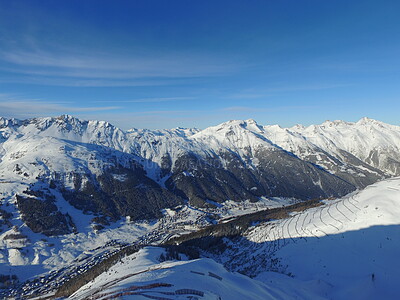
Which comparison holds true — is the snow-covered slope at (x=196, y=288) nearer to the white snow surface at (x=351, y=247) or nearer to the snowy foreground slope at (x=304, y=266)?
the snowy foreground slope at (x=304, y=266)

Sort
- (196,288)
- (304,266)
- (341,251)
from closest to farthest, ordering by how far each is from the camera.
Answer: (196,288) < (341,251) < (304,266)

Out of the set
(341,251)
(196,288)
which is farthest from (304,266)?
(196,288)

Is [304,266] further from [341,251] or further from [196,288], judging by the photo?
[196,288]

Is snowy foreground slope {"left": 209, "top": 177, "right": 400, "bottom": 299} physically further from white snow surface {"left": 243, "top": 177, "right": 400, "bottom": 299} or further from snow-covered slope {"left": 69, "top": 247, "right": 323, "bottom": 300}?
snow-covered slope {"left": 69, "top": 247, "right": 323, "bottom": 300}

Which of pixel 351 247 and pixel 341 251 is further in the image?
pixel 351 247

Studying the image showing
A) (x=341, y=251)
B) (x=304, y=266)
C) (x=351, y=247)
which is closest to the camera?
(x=341, y=251)

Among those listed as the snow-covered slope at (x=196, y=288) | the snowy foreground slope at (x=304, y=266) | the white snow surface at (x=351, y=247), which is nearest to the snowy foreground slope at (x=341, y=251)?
the white snow surface at (x=351, y=247)

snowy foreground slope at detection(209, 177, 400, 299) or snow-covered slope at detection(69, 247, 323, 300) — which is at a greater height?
snow-covered slope at detection(69, 247, 323, 300)

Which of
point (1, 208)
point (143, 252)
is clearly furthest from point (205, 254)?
point (1, 208)

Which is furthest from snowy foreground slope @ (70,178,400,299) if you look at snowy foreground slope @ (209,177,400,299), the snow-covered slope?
snowy foreground slope @ (209,177,400,299)

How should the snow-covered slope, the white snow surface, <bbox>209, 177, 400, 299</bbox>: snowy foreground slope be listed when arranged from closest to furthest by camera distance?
the snow-covered slope → the white snow surface → <bbox>209, 177, 400, 299</bbox>: snowy foreground slope

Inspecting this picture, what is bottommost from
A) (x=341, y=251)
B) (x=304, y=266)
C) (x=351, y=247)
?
(x=304, y=266)
